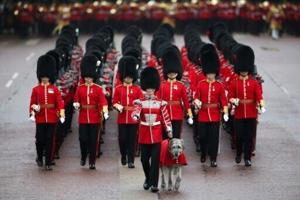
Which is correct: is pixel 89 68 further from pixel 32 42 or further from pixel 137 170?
pixel 32 42

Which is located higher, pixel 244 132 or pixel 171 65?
pixel 171 65

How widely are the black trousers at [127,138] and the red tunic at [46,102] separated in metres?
0.92

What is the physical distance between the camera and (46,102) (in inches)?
608

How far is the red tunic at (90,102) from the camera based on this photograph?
50.6ft

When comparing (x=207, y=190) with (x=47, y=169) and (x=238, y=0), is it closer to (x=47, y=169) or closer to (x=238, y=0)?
(x=47, y=169)

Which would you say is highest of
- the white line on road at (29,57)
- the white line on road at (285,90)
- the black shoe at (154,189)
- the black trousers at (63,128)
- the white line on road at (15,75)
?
the black shoe at (154,189)

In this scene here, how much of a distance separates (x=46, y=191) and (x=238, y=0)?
85.8 feet

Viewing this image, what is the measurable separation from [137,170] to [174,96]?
48.0 inches

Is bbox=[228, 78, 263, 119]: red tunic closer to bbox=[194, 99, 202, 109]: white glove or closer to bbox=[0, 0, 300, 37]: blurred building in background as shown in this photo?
bbox=[194, 99, 202, 109]: white glove

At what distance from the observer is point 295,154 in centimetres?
1639

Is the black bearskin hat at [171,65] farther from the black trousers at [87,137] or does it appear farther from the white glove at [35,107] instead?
the white glove at [35,107]

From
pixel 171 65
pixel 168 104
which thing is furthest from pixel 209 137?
pixel 171 65

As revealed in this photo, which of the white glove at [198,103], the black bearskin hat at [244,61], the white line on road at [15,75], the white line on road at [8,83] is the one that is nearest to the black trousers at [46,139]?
the white glove at [198,103]

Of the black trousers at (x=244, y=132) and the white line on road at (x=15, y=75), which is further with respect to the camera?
the white line on road at (x=15, y=75)
